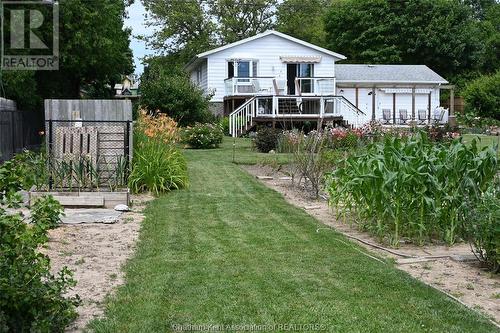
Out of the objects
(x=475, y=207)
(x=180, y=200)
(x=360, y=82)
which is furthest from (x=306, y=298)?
(x=360, y=82)

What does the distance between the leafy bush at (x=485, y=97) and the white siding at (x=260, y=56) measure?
11.1 metres

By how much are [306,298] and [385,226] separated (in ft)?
9.81

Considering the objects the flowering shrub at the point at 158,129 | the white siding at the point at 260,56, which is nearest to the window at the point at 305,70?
the white siding at the point at 260,56

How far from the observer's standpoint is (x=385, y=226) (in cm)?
814

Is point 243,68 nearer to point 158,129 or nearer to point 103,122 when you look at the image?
point 158,129

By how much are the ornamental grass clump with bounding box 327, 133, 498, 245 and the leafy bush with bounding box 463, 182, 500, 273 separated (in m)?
0.54

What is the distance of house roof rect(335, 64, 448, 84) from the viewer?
1503 inches

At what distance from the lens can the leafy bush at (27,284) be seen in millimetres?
4074

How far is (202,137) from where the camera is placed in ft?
81.1

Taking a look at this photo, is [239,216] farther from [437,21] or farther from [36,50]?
[437,21]

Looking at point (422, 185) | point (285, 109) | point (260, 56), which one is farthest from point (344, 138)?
point (260, 56)

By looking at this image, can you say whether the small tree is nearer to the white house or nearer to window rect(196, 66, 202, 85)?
the white house

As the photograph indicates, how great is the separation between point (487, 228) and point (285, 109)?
77.9ft

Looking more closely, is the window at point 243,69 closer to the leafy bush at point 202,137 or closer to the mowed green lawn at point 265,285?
the leafy bush at point 202,137
